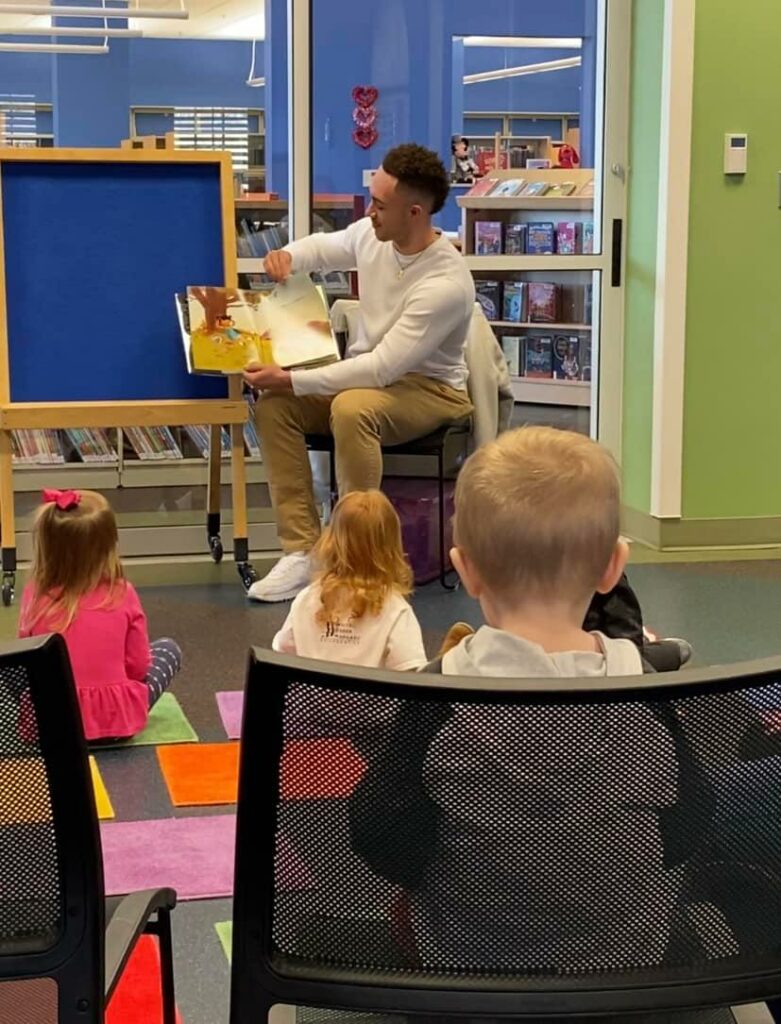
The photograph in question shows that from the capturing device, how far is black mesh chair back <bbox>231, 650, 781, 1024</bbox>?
958 millimetres

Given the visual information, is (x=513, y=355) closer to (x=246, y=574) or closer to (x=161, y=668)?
(x=246, y=574)

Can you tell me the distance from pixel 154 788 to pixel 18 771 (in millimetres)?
1787

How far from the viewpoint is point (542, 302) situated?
5.36 meters

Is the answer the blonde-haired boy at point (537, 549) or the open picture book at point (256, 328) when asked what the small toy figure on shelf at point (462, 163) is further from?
the blonde-haired boy at point (537, 549)

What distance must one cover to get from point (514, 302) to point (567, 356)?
306 mm

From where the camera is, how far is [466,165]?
5.24m

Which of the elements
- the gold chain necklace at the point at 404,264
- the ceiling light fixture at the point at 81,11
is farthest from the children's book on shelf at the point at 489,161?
the ceiling light fixture at the point at 81,11

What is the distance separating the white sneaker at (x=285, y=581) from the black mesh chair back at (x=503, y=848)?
323 cm

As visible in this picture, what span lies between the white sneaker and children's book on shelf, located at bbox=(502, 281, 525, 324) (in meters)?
1.50

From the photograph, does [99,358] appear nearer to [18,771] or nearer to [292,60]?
[292,60]

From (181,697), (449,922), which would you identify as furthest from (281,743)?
(181,697)

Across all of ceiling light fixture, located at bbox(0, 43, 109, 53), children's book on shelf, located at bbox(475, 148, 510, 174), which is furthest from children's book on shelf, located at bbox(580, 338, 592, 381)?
ceiling light fixture, located at bbox(0, 43, 109, 53)

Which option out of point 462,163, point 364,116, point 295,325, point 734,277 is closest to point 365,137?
point 364,116

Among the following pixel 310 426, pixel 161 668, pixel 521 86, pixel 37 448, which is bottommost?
pixel 161 668
